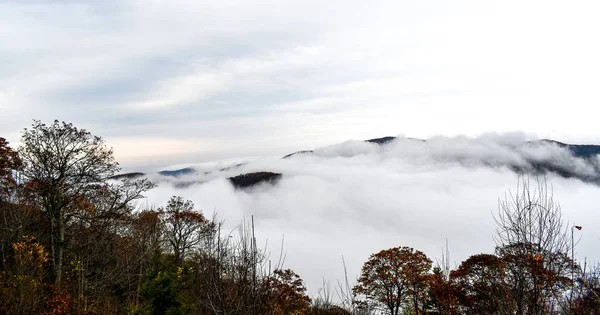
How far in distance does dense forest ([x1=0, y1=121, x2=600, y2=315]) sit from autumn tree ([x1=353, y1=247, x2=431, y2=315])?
1546 millimetres

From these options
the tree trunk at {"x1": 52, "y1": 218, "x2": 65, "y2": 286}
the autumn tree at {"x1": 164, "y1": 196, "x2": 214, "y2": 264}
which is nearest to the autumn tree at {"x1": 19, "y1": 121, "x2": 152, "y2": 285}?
the tree trunk at {"x1": 52, "y1": 218, "x2": 65, "y2": 286}

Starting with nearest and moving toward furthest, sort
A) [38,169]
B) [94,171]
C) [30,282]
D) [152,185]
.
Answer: [30,282] → [38,169] → [94,171] → [152,185]

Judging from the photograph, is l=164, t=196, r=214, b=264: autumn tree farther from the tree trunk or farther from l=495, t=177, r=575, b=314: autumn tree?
l=495, t=177, r=575, b=314: autumn tree

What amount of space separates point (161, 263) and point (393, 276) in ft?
93.6

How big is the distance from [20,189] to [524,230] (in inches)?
1048

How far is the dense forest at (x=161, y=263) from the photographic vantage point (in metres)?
8.57

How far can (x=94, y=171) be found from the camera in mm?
21016

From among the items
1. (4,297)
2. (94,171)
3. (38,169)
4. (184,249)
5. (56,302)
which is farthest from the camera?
(184,249)

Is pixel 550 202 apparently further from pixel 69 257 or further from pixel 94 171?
pixel 69 257

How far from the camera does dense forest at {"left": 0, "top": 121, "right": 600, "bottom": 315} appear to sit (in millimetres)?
8570

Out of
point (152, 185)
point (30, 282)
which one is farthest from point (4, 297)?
point (152, 185)

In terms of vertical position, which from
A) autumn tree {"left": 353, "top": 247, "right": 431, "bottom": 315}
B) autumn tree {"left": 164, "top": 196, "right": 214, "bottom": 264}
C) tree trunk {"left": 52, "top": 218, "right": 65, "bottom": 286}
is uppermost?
tree trunk {"left": 52, "top": 218, "right": 65, "bottom": 286}

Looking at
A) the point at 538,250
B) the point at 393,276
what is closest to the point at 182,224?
the point at 393,276

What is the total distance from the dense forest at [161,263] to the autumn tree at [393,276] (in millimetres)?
1546
